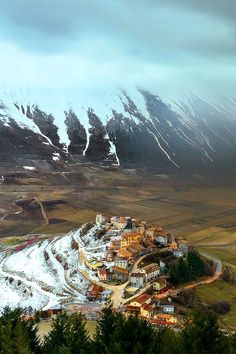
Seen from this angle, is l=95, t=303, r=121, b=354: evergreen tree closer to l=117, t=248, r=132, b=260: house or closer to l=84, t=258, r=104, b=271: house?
l=84, t=258, r=104, b=271: house

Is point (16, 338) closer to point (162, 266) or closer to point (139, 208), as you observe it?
point (162, 266)

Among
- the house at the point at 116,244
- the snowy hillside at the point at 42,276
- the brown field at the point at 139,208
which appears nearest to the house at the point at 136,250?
the house at the point at 116,244

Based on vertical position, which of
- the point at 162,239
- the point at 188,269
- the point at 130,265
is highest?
the point at 162,239

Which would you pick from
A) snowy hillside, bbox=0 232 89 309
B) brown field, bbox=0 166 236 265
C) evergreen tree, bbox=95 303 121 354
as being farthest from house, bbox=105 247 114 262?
evergreen tree, bbox=95 303 121 354

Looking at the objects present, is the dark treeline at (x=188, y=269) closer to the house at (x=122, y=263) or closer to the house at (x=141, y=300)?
the house at (x=122, y=263)

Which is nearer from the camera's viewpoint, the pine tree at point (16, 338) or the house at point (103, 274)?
the pine tree at point (16, 338)

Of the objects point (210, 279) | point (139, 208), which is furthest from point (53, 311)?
point (139, 208)
